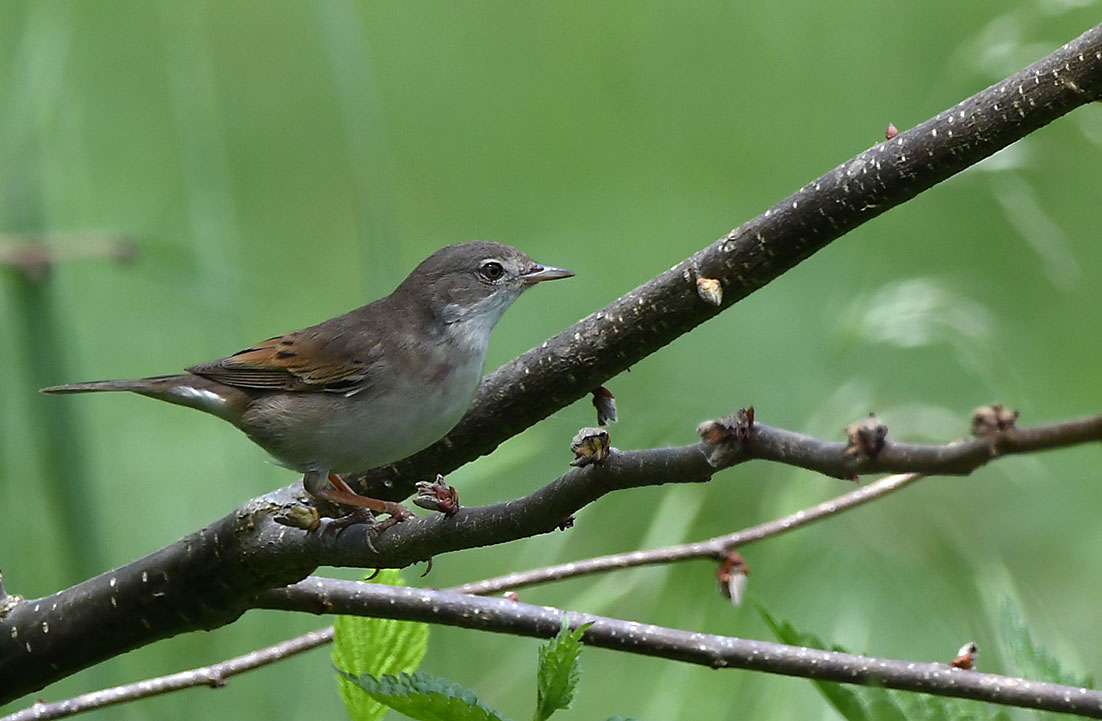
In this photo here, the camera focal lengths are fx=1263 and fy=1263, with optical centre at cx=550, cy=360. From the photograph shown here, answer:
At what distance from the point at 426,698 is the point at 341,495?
1089 millimetres

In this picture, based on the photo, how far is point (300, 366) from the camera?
306 centimetres

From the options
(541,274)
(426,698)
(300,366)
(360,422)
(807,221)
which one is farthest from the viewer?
(541,274)

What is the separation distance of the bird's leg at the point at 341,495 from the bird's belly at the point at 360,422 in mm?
31

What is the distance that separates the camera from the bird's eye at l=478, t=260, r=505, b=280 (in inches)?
133

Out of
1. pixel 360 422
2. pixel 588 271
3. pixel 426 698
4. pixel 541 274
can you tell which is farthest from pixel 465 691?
pixel 588 271

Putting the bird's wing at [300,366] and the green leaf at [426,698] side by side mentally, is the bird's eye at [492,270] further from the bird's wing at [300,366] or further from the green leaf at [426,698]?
the green leaf at [426,698]

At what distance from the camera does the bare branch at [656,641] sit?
5.52ft

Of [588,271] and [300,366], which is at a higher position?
[588,271]

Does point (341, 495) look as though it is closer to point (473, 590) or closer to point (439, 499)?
point (473, 590)

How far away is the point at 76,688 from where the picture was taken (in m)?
3.89

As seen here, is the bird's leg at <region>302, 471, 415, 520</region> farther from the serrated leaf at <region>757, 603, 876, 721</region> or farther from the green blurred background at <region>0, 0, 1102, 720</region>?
the serrated leaf at <region>757, 603, 876, 721</region>

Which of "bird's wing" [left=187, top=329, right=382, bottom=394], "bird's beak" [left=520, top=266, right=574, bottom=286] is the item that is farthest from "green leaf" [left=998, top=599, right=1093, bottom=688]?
"bird's beak" [left=520, top=266, right=574, bottom=286]

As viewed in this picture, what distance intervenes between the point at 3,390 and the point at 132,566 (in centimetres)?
214

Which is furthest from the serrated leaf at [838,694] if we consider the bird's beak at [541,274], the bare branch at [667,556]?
the bird's beak at [541,274]
